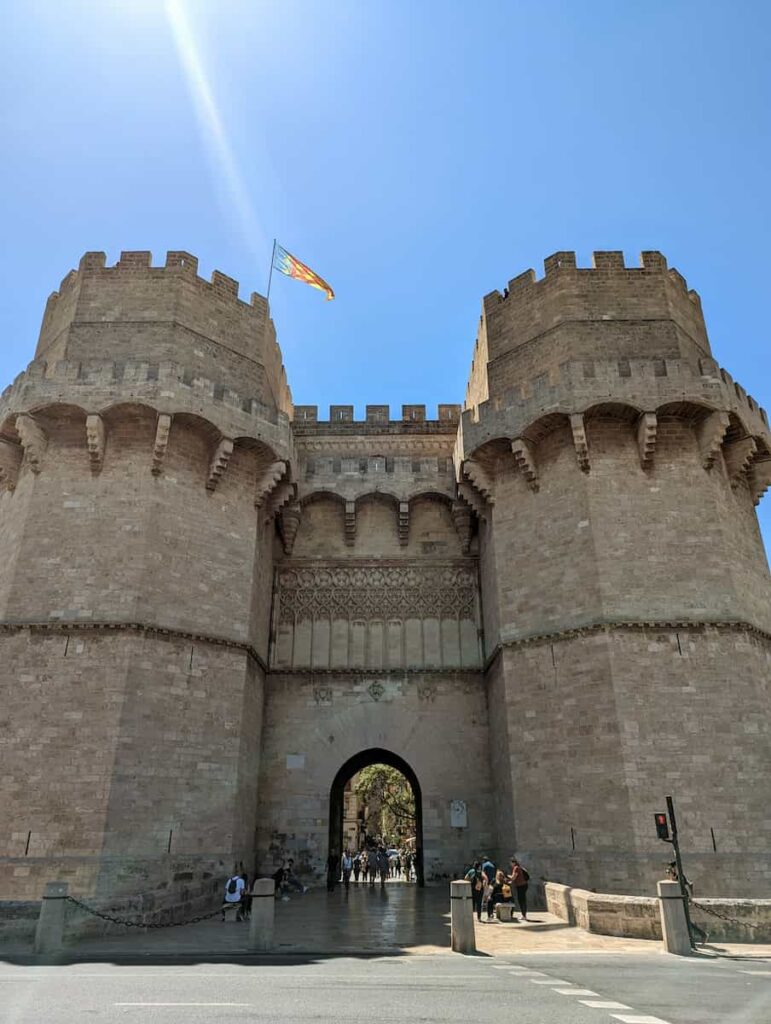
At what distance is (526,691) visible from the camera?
48.7 ft

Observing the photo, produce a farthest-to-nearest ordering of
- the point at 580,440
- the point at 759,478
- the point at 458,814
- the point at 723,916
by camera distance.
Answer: the point at 759,478 → the point at 458,814 → the point at 580,440 → the point at 723,916

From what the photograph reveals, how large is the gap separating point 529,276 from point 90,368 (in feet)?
37.1

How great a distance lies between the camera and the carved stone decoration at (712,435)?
50.2 ft

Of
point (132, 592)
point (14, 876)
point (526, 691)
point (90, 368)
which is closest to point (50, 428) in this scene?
point (90, 368)

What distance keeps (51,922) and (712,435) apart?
15176 millimetres

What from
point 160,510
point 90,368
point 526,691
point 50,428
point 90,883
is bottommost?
point 90,883

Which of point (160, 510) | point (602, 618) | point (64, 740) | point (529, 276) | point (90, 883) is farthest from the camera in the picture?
point (529, 276)

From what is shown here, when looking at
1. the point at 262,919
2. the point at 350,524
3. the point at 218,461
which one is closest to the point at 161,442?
the point at 218,461

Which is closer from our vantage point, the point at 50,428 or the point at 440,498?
the point at 50,428

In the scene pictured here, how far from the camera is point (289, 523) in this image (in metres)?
19.1

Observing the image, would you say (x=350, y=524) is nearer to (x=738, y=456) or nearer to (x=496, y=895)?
(x=496, y=895)

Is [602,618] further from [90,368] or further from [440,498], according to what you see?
[90,368]

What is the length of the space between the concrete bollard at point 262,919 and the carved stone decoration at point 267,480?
372 inches

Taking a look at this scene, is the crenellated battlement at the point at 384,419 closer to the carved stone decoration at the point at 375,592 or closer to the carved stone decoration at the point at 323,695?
the carved stone decoration at the point at 375,592
